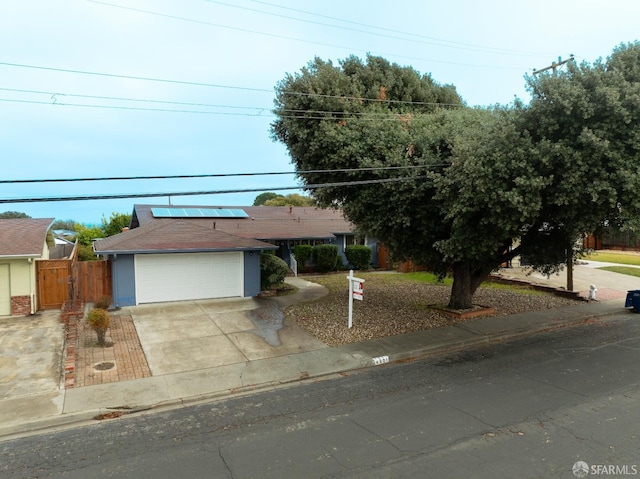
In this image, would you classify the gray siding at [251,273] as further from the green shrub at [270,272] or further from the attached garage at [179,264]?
the green shrub at [270,272]

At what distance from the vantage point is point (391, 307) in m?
14.9

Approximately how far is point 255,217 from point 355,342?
17.7 metres

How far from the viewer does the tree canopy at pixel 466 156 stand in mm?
8516

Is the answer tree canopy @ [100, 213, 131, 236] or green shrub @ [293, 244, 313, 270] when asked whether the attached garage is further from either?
tree canopy @ [100, 213, 131, 236]

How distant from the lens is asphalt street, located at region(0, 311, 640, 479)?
16.4ft

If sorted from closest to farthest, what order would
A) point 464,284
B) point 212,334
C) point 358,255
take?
point 212,334 → point 464,284 → point 358,255

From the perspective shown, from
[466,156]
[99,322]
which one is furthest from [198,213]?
[466,156]

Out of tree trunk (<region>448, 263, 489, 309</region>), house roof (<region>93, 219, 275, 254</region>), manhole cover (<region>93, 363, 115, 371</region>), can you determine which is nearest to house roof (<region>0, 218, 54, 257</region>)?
house roof (<region>93, 219, 275, 254</region>)

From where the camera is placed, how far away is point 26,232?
15.4 meters

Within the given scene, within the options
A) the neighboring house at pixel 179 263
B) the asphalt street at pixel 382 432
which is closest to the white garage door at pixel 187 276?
the neighboring house at pixel 179 263

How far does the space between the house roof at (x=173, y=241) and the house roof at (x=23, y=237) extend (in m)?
1.76

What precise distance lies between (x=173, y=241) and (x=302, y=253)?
9.04 meters

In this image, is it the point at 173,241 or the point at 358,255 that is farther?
the point at 358,255

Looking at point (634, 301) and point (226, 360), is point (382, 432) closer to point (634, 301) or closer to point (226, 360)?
point (226, 360)
